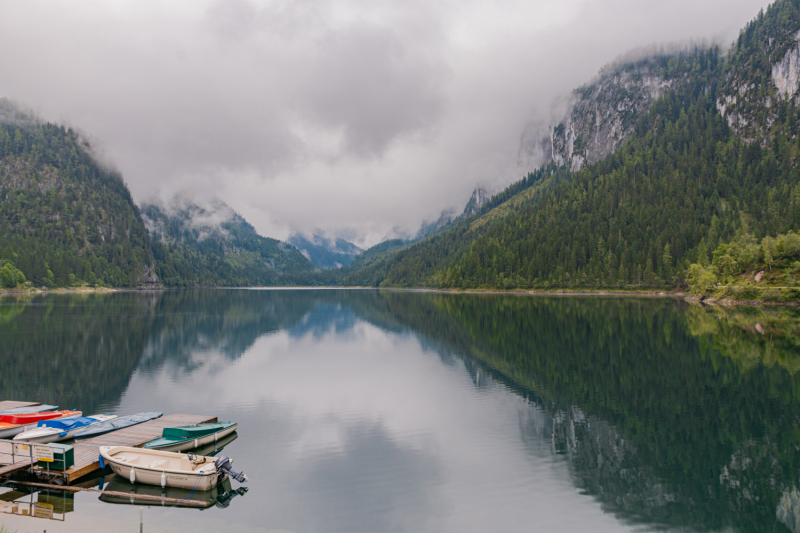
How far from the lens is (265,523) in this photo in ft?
46.9

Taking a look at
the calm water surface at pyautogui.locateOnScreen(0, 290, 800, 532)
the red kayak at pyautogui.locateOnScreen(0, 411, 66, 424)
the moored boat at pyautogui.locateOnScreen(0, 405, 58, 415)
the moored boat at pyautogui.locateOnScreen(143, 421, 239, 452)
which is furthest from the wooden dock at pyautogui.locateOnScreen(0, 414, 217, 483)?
the moored boat at pyautogui.locateOnScreen(0, 405, 58, 415)

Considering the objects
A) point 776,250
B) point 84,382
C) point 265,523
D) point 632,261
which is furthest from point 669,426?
point 632,261

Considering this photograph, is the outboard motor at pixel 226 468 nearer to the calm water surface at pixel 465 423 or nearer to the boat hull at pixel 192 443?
the calm water surface at pixel 465 423

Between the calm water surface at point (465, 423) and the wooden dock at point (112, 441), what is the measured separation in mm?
1271

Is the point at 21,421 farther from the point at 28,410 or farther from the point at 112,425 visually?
the point at 112,425

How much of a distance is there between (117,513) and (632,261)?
177 m

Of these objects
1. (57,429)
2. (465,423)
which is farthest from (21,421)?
(465,423)

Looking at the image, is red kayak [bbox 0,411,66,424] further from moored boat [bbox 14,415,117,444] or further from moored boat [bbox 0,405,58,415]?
moored boat [bbox 14,415,117,444]

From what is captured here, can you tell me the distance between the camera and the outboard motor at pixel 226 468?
1661 cm

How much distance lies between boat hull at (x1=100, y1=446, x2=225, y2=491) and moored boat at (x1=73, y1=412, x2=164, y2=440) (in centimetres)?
386

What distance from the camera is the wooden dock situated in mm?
16469

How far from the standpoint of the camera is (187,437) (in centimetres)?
1981

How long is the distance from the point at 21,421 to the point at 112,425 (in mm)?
4413

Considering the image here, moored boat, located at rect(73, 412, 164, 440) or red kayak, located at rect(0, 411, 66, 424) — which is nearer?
moored boat, located at rect(73, 412, 164, 440)
